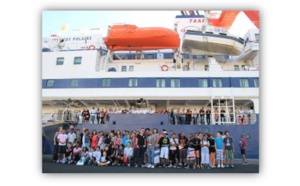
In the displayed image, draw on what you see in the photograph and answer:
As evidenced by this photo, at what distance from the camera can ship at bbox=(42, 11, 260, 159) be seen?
799 cm

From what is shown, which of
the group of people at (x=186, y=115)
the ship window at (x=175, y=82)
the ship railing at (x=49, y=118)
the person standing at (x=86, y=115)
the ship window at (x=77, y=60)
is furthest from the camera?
the ship window at (x=77, y=60)

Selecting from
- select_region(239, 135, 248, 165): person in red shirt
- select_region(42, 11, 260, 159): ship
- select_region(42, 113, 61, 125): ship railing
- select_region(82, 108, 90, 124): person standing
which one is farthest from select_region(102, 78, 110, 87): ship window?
select_region(239, 135, 248, 165): person in red shirt

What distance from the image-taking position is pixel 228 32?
26.9 feet

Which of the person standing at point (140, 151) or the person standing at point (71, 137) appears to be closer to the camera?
the person standing at point (140, 151)

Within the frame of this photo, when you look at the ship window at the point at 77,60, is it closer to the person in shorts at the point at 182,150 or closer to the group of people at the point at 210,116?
the group of people at the point at 210,116

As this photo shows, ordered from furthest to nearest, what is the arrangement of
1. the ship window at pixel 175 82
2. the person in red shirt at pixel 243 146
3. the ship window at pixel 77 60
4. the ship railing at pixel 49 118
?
the ship window at pixel 77 60 < the ship window at pixel 175 82 < the person in red shirt at pixel 243 146 < the ship railing at pixel 49 118

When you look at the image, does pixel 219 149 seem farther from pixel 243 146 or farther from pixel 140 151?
pixel 140 151

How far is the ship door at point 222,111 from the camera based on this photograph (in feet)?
26.5

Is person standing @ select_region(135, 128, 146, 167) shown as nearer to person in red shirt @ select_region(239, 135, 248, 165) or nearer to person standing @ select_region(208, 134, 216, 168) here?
person standing @ select_region(208, 134, 216, 168)

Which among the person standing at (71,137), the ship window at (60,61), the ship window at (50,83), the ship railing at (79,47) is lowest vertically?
the person standing at (71,137)

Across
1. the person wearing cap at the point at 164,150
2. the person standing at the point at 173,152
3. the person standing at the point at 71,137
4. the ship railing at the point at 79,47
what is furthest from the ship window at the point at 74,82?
the person standing at the point at 173,152

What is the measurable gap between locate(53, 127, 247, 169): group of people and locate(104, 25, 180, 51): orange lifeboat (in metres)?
1.82

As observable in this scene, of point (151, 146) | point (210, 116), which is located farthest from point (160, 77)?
point (151, 146)
